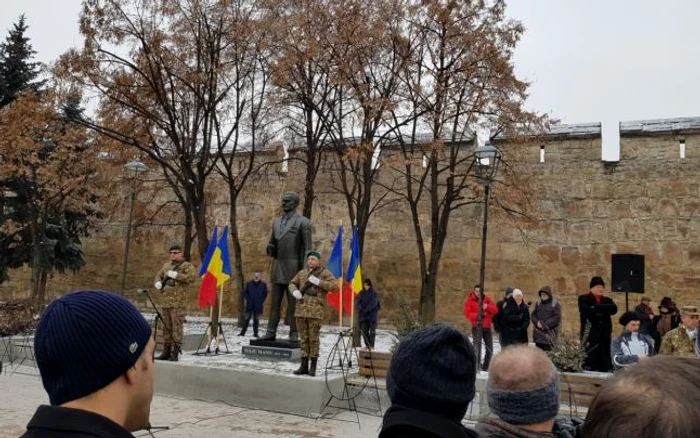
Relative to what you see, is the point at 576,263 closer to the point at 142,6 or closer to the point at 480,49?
the point at 480,49

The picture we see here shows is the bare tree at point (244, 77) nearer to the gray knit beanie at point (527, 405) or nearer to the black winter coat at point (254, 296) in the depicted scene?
the black winter coat at point (254, 296)

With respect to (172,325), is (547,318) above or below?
above

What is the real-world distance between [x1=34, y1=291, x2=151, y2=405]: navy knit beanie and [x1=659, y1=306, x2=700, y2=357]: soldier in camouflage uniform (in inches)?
283

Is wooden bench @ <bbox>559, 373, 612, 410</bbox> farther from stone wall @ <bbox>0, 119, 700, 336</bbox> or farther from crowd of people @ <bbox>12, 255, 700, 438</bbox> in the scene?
stone wall @ <bbox>0, 119, 700, 336</bbox>

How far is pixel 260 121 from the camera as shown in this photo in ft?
57.8

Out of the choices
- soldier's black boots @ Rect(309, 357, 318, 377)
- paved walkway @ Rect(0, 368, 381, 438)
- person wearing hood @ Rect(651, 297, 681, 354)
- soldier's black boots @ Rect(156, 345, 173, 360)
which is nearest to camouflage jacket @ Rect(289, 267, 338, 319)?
soldier's black boots @ Rect(309, 357, 318, 377)

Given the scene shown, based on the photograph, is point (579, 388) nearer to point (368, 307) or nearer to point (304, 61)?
point (368, 307)

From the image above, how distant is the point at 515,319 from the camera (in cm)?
1067

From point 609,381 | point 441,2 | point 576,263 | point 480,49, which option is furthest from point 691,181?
point 609,381

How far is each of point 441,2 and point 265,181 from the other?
9142mm

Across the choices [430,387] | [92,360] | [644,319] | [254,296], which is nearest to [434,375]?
[430,387]

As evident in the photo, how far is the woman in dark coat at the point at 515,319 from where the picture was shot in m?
10.7

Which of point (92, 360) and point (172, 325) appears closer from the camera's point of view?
point (92, 360)

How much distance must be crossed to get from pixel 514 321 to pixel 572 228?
23.7ft
